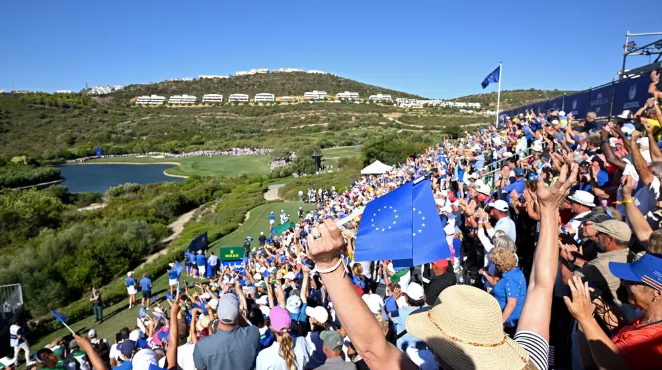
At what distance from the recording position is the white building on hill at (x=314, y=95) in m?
156

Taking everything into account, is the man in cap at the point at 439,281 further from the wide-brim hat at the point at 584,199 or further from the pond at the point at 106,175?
the pond at the point at 106,175

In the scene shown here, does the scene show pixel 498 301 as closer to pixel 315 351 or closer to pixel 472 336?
pixel 315 351

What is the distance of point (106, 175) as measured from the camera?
76.6 meters

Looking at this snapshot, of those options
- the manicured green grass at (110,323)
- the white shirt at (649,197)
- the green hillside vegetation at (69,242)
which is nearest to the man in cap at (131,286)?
the manicured green grass at (110,323)

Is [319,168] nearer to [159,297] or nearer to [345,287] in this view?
[159,297]

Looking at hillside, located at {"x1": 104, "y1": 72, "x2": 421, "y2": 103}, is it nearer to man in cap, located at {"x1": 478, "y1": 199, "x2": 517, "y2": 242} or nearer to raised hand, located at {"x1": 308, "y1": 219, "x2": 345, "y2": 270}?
man in cap, located at {"x1": 478, "y1": 199, "x2": 517, "y2": 242}

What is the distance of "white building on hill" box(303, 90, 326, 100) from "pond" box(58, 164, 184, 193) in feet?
278

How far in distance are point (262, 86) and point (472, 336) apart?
176849mm

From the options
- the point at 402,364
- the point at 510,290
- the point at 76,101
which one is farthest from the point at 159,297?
the point at 76,101

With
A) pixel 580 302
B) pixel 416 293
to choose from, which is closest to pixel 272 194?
pixel 416 293

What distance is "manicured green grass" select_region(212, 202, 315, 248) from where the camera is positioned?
73.9ft

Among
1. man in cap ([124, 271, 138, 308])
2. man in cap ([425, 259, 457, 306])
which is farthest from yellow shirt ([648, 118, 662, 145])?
man in cap ([124, 271, 138, 308])

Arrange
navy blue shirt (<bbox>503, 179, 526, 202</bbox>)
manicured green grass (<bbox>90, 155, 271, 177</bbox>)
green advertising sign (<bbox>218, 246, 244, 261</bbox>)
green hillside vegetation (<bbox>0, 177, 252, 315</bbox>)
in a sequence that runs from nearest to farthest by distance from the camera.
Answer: navy blue shirt (<bbox>503, 179, 526, 202</bbox>), green advertising sign (<bbox>218, 246, 244, 261</bbox>), green hillside vegetation (<bbox>0, 177, 252, 315</bbox>), manicured green grass (<bbox>90, 155, 271, 177</bbox>)

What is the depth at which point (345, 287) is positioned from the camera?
1587mm
